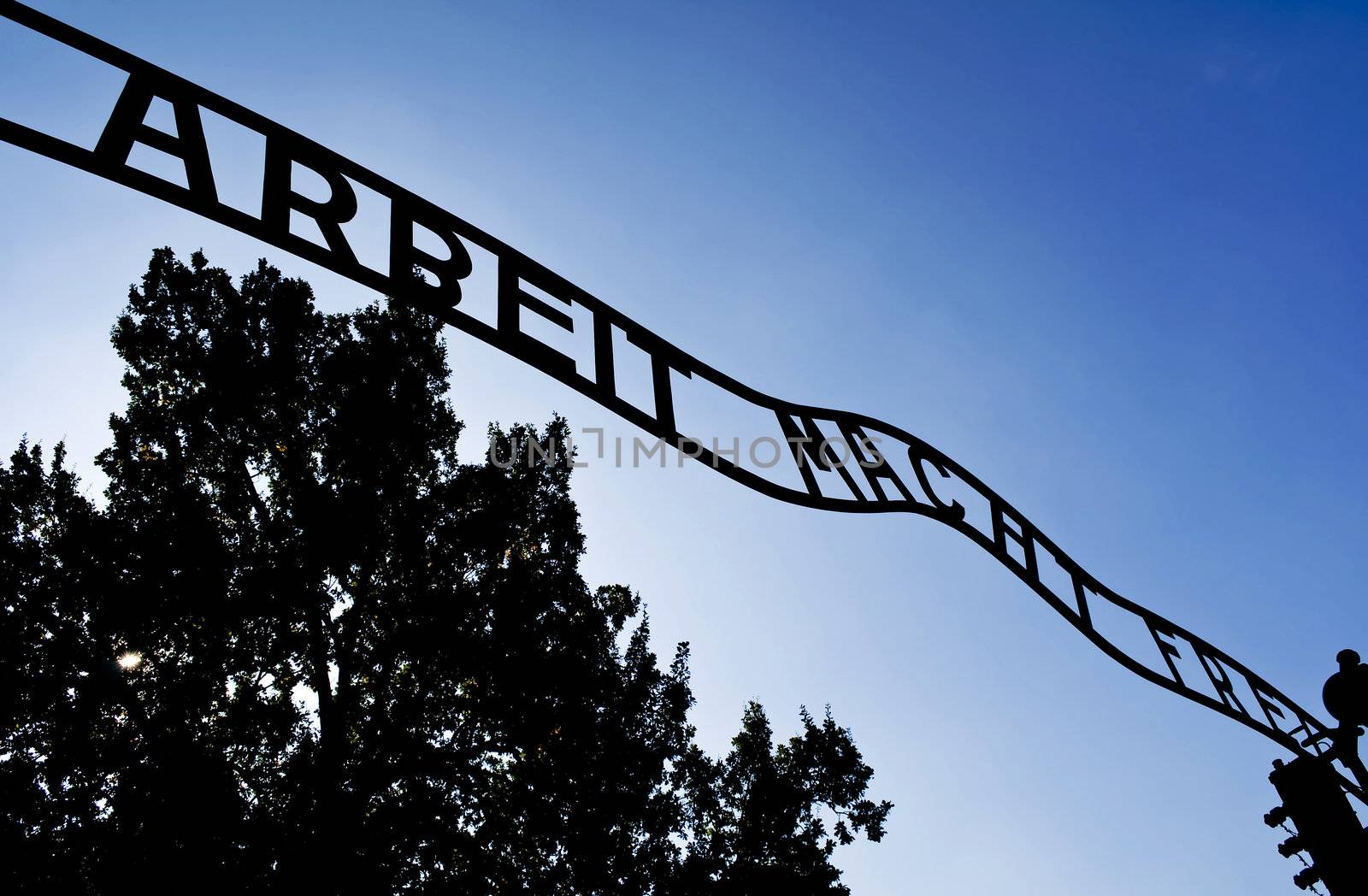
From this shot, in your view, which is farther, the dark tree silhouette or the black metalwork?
Result: the dark tree silhouette

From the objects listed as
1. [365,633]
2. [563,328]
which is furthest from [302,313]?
[563,328]

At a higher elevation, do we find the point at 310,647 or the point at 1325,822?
the point at 310,647

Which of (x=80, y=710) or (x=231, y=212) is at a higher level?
(x=80, y=710)

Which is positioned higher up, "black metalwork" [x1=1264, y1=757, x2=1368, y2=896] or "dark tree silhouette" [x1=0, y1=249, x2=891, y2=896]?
"dark tree silhouette" [x1=0, y1=249, x2=891, y2=896]

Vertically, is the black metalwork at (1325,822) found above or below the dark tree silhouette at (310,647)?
below

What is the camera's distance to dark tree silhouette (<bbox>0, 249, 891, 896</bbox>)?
11.4m

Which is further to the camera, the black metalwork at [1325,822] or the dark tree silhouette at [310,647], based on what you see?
the dark tree silhouette at [310,647]

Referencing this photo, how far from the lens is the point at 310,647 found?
527 inches

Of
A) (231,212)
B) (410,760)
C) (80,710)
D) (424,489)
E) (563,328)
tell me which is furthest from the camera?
(424,489)

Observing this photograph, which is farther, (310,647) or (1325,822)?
(310,647)

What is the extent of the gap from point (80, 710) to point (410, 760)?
503 cm

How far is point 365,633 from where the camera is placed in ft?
45.4

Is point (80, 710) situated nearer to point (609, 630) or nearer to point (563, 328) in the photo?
point (609, 630)

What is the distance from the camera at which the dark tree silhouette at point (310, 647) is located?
11.4 metres
